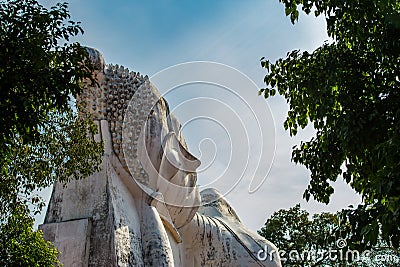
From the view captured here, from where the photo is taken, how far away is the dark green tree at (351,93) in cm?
519

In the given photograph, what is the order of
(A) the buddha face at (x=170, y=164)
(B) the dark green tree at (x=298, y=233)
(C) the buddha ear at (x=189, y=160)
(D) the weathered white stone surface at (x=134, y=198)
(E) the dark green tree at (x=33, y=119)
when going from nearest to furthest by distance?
1. (E) the dark green tree at (x=33, y=119)
2. (D) the weathered white stone surface at (x=134, y=198)
3. (A) the buddha face at (x=170, y=164)
4. (C) the buddha ear at (x=189, y=160)
5. (B) the dark green tree at (x=298, y=233)

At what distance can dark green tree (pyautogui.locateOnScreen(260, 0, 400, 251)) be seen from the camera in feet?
17.0

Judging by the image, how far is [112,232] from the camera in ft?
19.9

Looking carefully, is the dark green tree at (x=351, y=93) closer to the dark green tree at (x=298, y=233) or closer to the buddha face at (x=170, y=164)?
the buddha face at (x=170, y=164)

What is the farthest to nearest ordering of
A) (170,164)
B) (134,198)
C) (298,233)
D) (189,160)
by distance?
(298,233) < (189,160) < (170,164) < (134,198)

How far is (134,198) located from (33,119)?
2.77 metres

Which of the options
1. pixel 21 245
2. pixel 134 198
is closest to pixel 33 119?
pixel 21 245

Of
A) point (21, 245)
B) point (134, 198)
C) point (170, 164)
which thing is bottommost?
point (21, 245)

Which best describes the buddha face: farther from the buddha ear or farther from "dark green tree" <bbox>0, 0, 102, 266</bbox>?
"dark green tree" <bbox>0, 0, 102, 266</bbox>

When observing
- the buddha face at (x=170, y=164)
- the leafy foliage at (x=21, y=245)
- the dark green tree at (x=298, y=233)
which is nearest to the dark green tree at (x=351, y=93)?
the buddha face at (x=170, y=164)

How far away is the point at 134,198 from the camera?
703 centimetres

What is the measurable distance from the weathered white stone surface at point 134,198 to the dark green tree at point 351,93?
1752 mm

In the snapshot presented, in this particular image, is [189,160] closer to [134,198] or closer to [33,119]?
[134,198]

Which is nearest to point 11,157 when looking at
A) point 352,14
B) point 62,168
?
point 62,168
